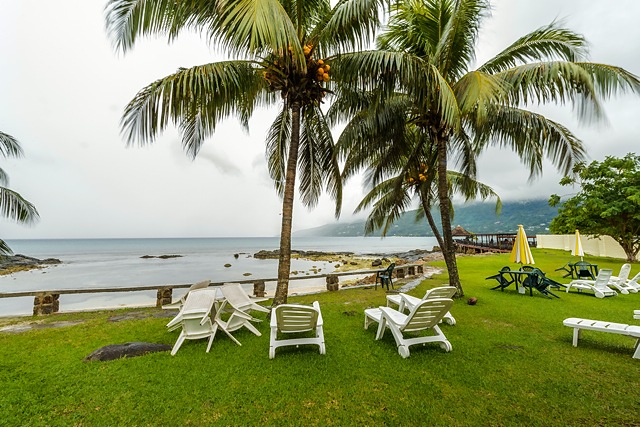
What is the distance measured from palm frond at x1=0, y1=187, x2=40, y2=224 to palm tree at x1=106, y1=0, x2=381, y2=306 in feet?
20.2

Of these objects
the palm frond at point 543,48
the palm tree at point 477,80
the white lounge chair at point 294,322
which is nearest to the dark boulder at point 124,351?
the white lounge chair at point 294,322

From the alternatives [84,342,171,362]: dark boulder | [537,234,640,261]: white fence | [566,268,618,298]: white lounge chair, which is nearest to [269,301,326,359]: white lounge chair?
[84,342,171,362]: dark boulder

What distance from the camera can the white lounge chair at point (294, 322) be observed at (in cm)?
412

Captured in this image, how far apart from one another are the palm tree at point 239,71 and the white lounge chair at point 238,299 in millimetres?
539

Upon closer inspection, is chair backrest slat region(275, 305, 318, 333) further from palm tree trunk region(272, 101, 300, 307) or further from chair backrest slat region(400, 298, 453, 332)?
palm tree trunk region(272, 101, 300, 307)

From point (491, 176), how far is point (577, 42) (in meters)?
8.92

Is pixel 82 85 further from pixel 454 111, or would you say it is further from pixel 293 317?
pixel 454 111

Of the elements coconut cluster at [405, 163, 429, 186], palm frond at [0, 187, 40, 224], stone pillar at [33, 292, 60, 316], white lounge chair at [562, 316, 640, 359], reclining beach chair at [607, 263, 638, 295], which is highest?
coconut cluster at [405, 163, 429, 186]

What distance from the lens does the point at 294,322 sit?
170 inches

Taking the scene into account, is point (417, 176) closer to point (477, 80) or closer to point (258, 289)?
point (477, 80)

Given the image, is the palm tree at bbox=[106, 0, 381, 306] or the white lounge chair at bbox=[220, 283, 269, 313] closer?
the palm tree at bbox=[106, 0, 381, 306]

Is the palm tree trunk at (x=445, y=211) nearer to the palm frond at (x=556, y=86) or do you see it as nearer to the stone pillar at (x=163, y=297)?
the palm frond at (x=556, y=86)

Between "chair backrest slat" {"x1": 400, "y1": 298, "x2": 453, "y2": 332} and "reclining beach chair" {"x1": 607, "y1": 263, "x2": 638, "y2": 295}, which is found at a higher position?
"chair backrest slat" {"x1": 400, "y1": 298, "x2": 453, "y2": 332}

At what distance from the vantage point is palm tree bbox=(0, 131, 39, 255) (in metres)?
8.46
